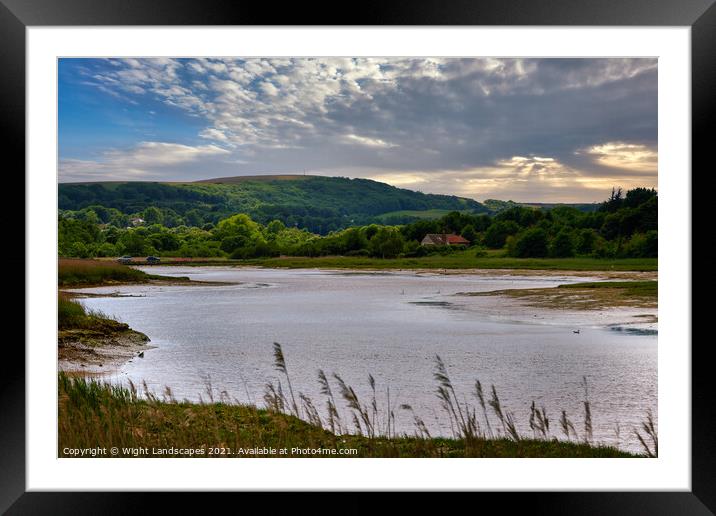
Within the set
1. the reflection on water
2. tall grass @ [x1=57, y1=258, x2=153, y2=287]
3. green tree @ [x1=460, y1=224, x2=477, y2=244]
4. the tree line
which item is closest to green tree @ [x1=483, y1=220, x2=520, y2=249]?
the tree line

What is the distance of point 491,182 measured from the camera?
6848mm

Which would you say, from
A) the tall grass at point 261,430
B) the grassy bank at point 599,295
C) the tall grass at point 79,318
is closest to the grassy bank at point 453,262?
the grassy bank at point 599,295

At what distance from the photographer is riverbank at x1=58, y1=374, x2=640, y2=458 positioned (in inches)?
137

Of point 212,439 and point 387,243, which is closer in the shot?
point 212,439

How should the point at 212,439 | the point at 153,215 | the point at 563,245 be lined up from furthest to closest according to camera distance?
the point at 563,245
the point at 153,215
the point at 212,439

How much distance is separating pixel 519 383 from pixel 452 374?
1004 mm

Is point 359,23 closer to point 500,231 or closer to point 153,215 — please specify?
point 153,215

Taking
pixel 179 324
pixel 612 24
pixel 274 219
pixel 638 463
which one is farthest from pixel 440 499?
pixel 179 324

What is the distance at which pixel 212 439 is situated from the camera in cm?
370

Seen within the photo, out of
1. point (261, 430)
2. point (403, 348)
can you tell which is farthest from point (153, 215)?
point (403, 348)

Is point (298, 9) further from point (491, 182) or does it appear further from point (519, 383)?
point (519, 383)

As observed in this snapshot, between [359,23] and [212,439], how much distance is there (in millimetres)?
3066

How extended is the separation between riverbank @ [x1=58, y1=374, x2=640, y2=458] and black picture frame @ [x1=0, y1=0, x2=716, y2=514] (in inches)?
25.5

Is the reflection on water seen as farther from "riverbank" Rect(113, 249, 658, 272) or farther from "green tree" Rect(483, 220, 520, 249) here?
"green tree" Rect(483, 220, 520, 249)
